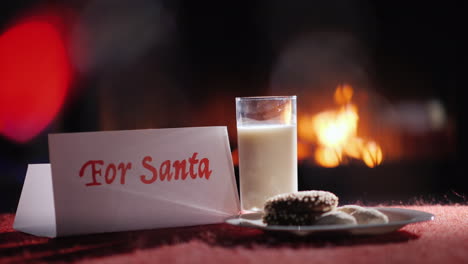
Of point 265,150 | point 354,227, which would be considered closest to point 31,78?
point 265,150

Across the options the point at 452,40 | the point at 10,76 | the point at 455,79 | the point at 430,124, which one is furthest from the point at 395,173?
the point at 10,76

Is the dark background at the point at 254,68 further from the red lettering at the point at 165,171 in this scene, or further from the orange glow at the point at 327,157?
the red lettering at the point at 165,171

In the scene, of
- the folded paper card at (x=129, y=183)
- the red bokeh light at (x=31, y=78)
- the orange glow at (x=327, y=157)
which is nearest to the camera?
the folded paper card at (x=129, y=183)

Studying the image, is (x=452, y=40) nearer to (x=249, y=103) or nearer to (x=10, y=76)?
(x=249, y=103)

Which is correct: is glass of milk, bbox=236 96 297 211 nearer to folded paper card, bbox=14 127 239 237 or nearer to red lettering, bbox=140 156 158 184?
folded paper card, bbox=14 127 239 237

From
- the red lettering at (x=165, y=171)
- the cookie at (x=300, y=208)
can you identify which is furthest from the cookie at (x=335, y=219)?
the red lettering at (x=165, y=171)

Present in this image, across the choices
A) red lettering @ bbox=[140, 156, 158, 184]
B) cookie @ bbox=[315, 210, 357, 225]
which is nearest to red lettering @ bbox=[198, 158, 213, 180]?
red lettering @ bbox=[140, 156, 158, 184]

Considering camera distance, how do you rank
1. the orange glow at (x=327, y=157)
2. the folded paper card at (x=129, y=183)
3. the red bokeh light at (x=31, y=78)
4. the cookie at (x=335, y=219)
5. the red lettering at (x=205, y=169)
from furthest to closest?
1. the orange glow at (x=327, y=157)
2. the red bokeh light at (x=31, y=78)
3. the red lettering at (x=205, y=169)
4. the folded paper card at (x=129, y=183)
5. the cookie at (x=335, y=219)
